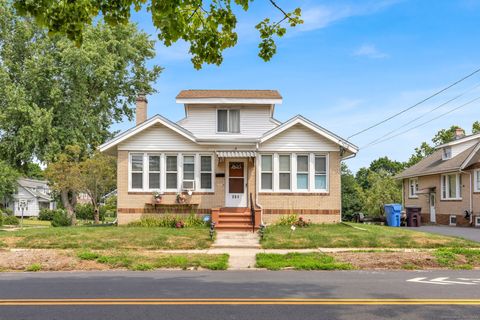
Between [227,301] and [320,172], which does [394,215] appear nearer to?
[320,172]

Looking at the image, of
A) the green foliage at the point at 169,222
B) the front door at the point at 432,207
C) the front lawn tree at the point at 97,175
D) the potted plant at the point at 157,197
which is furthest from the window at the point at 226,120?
the front door at the point at 432,207

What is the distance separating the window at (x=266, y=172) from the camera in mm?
22328

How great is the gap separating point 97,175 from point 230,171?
1016cm

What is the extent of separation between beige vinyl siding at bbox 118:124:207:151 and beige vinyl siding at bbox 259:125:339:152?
326cm

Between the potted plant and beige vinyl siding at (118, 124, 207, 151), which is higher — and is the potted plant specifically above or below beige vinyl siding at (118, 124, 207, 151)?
below

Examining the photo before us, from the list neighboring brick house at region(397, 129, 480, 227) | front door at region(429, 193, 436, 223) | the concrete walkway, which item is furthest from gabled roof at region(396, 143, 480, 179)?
the concrete walkway

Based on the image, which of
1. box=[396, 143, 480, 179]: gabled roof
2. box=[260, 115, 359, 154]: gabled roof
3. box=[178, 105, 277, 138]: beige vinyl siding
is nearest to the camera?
box=[260, 115, 359, 154]: gabled roof

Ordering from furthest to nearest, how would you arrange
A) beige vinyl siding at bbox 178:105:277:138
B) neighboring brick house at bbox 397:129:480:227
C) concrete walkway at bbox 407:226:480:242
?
neighboring brick house at bbox 397:129:480:227, beige vinyl siding at bbox 178:105:277:138, concrete walkway at bbox 407:226:480:242

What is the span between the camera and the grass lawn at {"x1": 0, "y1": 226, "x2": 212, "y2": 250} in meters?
15.9

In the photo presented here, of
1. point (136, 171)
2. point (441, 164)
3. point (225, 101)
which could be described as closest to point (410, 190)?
point (441, 164)

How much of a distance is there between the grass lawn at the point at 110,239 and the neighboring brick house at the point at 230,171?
11.0 ft

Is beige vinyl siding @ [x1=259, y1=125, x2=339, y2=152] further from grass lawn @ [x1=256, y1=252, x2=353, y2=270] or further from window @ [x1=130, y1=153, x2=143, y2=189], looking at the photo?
grass lawn @ [x1=256, y1=252, x2=353, y2=270]

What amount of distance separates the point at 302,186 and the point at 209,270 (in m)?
10.8

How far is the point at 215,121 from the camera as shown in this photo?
2388 cm
